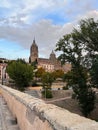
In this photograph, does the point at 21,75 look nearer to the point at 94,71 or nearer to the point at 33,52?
the point at 94,71

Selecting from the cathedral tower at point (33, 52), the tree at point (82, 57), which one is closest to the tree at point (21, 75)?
the tree at point (82, 57)

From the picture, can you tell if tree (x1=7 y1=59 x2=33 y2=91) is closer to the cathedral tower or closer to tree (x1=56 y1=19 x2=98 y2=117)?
tree (x1=56 y1=19 x2=98 y2=117)

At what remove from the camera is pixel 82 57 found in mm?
48969

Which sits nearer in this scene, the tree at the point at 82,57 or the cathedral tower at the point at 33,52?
the tree at the point at 82,57

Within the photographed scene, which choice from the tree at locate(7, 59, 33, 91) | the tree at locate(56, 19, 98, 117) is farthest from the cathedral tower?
the tree at locate(56, 19, 98, 117)

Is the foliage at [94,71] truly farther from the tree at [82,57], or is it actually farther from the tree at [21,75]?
the tree at [21,75]

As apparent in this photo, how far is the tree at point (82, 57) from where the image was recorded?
4781cm

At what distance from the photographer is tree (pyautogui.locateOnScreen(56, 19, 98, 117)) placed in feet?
157

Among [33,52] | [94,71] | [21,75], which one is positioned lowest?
[94,71]

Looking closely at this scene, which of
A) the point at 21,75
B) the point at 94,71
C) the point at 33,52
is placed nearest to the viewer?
the point at 94,71

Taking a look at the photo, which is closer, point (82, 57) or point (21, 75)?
point (82, 57)

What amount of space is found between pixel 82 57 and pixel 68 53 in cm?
226

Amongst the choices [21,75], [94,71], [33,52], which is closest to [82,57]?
[94,71]

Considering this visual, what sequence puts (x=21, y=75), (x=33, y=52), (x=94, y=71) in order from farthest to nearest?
(x=33, y=52) → (x=21, y=75) → (x=94, y=71)
